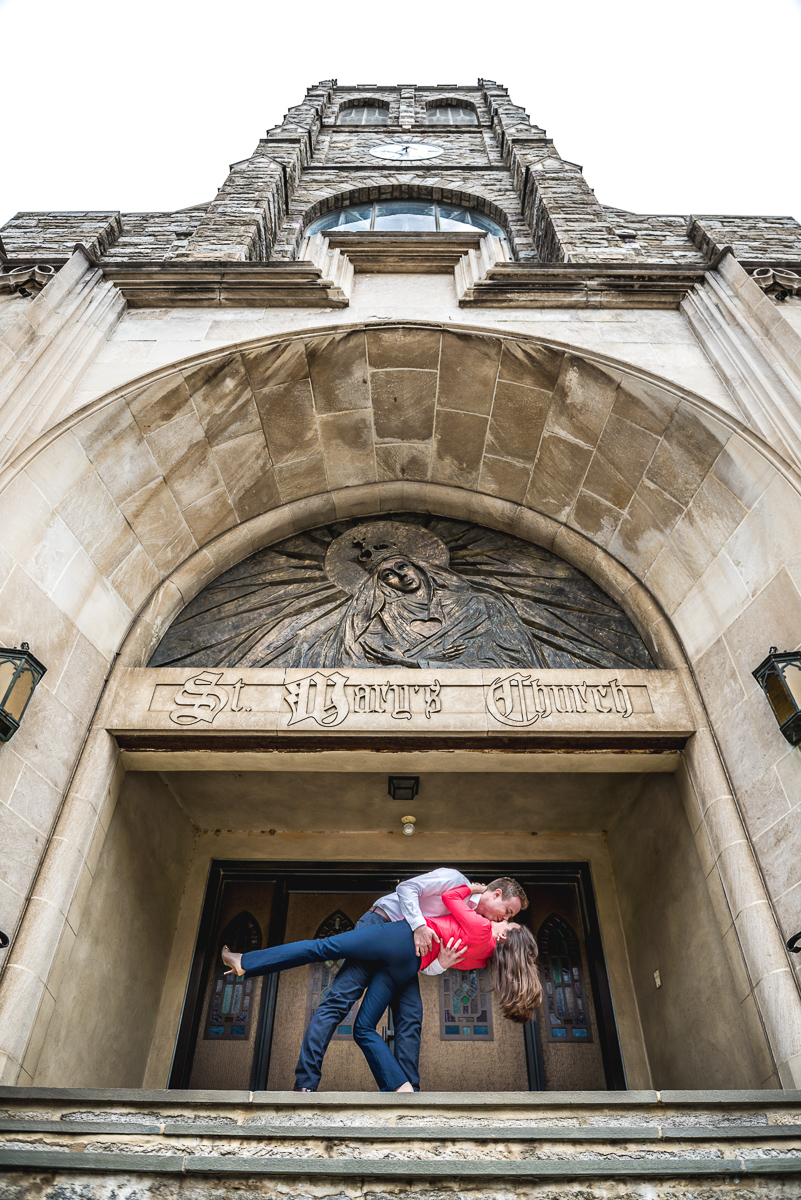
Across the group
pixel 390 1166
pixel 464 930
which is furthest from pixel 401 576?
pixel 390 1166

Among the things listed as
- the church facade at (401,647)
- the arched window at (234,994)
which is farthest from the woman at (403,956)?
the arched window at (234,994)

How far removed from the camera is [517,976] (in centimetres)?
385

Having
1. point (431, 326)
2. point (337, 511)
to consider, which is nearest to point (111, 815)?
point (337, 511)

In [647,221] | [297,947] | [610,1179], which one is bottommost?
[610,1179]

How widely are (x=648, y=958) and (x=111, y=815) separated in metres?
3.97

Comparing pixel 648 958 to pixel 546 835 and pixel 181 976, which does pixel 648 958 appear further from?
pixel 181 976

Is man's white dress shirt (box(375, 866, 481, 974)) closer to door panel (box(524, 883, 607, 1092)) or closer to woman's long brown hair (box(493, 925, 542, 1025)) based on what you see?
woman's long brown hair (box(493, 925, 542, 1025))

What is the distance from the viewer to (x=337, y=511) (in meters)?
6.88

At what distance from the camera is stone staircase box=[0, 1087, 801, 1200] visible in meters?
2.68

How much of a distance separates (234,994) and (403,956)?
2.61 m

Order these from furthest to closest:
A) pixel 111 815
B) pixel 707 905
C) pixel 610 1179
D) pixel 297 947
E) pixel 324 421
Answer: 1. pixel 324 421
2. pixel 111 815
3. pixel 707 905
4. pixel 297 947
5. pixel 610 1179

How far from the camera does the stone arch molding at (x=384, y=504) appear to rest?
4410 mm

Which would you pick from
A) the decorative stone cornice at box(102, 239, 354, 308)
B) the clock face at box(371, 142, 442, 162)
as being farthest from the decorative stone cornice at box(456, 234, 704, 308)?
the clock face at box(371, 142, 442, 162)

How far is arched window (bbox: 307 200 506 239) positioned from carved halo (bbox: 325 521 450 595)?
5938mm
